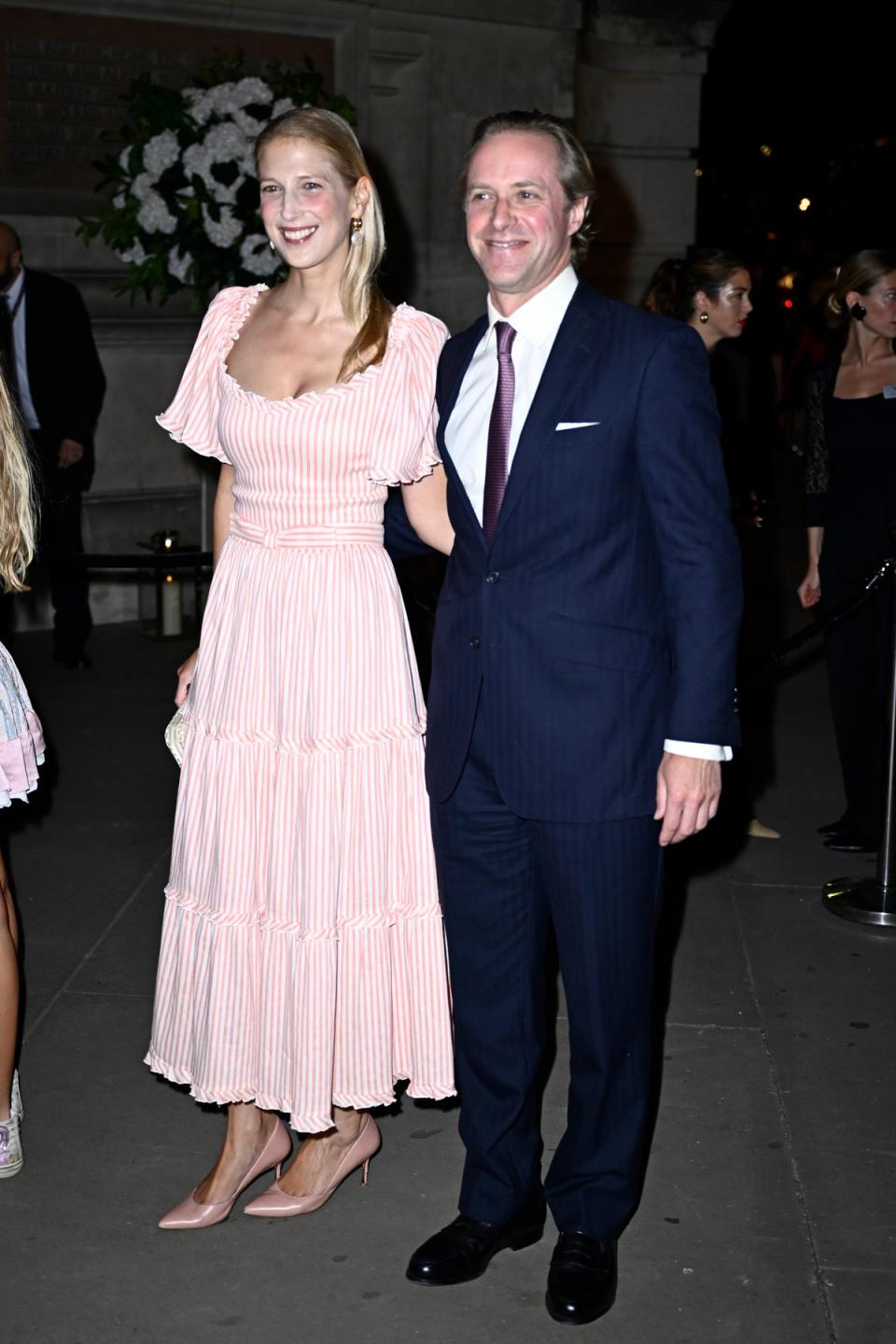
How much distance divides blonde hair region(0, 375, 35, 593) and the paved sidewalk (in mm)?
1469

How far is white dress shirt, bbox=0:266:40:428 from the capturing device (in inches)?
346

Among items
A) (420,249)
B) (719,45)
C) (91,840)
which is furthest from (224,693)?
(719,45)

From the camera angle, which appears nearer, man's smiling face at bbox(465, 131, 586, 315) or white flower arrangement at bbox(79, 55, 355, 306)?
man's smiling face at bbox(465, 131, 586, 315)

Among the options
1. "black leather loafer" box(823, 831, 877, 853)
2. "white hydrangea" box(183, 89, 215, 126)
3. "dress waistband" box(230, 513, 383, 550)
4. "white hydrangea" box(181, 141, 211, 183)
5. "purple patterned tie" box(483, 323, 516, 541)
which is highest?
"white hydrangea" box(183, 89, 215, 126)

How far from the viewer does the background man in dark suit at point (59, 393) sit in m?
8.84

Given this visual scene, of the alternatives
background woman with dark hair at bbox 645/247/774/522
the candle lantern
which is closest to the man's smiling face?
background woman with dark hair at bbox 645/247/774/522

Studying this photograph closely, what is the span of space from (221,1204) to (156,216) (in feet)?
19.1

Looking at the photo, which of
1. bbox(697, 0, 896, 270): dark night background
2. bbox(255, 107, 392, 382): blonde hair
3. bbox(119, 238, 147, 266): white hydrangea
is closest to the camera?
bbox(255, 107, 392, 382): blonde hair

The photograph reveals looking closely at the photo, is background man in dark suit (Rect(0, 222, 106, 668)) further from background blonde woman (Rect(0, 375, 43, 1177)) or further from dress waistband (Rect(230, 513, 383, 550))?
dress waistband (Rect(230, 513, 383, 550))

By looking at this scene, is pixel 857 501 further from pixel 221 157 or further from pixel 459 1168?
pixel 221 157

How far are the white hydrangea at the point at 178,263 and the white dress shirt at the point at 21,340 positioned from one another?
0.86 metres

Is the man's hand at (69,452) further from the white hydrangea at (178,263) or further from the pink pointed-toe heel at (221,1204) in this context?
the pink pointed-toe heel at (221,1204)

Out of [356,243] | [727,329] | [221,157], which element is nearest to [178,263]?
[221,157]

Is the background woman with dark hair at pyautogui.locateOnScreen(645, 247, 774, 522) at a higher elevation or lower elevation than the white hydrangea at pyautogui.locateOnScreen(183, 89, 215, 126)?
lower
